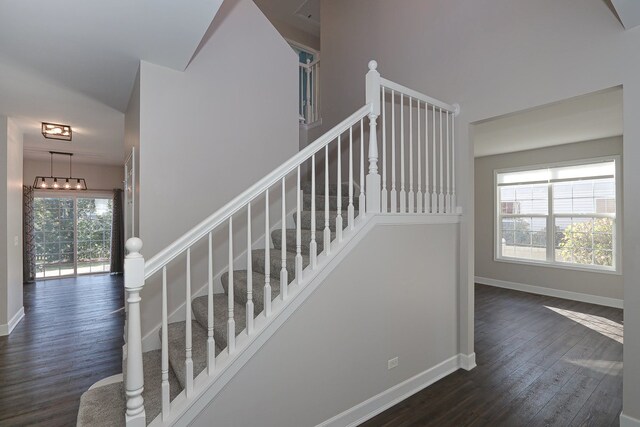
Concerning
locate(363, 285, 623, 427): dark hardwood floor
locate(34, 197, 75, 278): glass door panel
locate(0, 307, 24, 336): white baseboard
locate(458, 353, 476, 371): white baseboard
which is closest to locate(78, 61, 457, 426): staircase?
locate(363, 285, 623, 427): dark hardwood floor

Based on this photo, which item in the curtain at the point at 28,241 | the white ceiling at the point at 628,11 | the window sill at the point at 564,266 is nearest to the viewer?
the white ceiling at the point at 628,11

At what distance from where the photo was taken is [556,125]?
424 cm

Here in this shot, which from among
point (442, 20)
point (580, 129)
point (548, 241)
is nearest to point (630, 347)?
point (442, 20)

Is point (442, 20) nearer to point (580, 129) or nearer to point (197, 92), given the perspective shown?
point (197, 92)

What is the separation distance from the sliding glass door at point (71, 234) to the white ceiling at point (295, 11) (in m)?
6.12

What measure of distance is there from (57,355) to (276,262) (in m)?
2.82

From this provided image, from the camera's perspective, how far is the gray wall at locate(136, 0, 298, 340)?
2455 millimetres

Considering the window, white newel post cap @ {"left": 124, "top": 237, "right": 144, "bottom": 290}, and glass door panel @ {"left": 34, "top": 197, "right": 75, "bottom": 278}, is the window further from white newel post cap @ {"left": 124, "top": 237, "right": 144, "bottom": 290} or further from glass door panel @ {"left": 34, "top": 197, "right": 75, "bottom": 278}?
glass door panel @ {"left": 34, "top": 197, "right": 75, "bottom": 278}

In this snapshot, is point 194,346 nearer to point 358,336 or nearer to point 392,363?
point 358,336

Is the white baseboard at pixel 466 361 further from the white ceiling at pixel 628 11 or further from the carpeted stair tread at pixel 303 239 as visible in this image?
the white ceiling at pixel 628 11

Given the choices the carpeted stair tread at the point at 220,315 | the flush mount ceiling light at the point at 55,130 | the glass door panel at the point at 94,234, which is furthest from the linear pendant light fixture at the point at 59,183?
the carpeted stair tread at the point at 220,315

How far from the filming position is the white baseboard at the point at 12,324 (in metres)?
3.81

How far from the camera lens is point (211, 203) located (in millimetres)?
2756

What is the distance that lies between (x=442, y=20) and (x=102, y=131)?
4.70 metres
